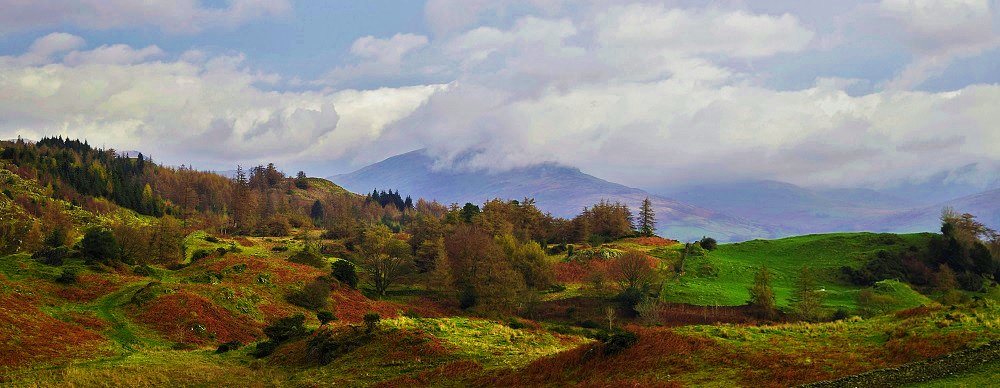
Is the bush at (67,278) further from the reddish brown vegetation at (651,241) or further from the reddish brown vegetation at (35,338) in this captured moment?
the reddish brown vegetation at (651,241)

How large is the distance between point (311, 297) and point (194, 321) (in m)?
14.9

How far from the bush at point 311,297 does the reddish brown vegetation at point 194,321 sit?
9270mm

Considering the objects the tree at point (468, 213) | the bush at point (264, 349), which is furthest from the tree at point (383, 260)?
the bush at point (264, 349)

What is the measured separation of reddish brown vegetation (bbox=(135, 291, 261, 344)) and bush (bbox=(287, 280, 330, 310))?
9270 millimetres

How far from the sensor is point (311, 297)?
6238 cm

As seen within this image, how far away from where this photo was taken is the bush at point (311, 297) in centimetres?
6206

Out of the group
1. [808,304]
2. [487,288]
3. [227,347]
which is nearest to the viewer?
[227,347]

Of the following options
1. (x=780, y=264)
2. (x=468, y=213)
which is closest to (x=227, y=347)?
(x=468, y=213)

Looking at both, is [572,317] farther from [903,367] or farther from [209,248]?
[209,248]

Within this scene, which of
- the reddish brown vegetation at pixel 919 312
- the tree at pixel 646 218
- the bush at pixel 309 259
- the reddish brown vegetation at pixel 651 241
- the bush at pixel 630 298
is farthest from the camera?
the tree at pixel 646 218

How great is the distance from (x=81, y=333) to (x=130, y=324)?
522 centimetres

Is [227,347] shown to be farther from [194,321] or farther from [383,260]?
[383,260]

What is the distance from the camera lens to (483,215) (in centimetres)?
12150

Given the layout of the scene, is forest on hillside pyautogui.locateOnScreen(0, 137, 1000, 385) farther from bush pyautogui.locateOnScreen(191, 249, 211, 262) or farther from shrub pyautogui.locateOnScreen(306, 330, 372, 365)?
bush pyautogui.locateOnScreen(191, 249, 211, 262)
